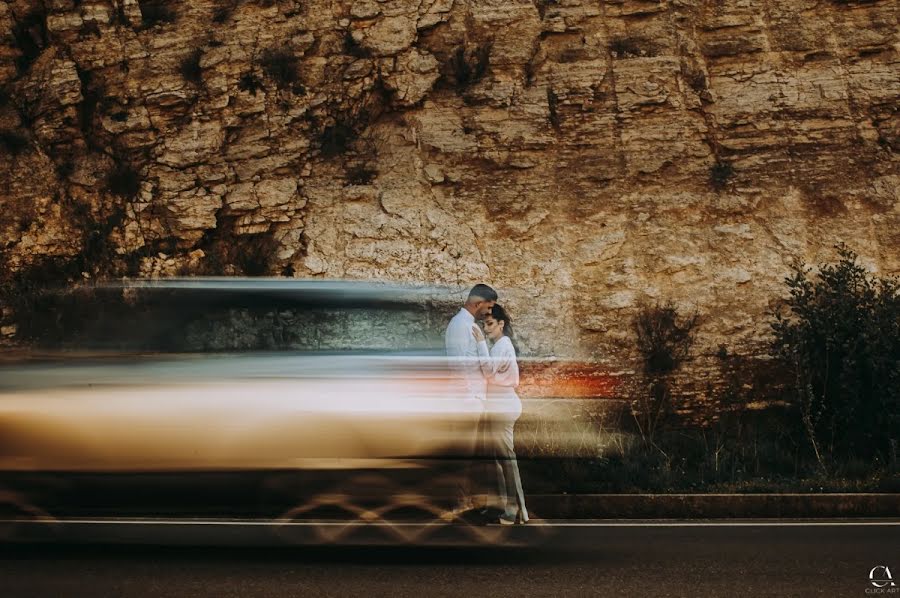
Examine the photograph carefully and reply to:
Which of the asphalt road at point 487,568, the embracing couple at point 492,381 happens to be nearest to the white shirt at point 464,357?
the embracing couple at point 492,381

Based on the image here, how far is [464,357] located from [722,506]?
145 inches

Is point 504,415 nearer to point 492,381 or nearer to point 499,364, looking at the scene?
point 492,381

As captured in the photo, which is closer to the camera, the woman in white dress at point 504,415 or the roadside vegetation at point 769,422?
the woman in white dress at point 504,415

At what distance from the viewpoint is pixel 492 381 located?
6.97m

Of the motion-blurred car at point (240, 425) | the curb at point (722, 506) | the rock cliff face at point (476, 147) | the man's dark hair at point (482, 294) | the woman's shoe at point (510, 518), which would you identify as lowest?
the curb at point (722, 506)

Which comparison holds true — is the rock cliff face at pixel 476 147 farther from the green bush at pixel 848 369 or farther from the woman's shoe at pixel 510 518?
the woman's shoe at pixel 510 518

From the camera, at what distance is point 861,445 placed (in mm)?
11109

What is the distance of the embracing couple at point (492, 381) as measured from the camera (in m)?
6.42

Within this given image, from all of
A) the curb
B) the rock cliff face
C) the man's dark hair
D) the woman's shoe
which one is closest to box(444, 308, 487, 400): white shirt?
the man's dark hair

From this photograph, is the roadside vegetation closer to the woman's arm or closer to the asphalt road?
the woman's arm

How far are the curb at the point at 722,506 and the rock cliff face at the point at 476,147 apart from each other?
20.3 feet

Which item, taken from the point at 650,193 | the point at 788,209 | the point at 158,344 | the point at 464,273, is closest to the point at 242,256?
the point at 464,273

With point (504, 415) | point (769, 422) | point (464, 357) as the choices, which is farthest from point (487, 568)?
point (769, 422)

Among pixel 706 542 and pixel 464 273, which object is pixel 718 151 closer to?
pixel 464 273
